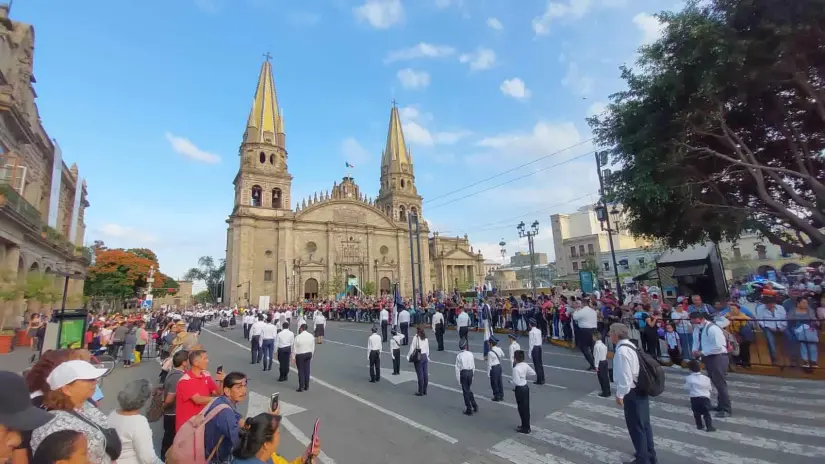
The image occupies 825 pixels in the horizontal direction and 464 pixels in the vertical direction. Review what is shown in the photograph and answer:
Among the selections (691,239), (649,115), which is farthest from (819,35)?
(691,239)

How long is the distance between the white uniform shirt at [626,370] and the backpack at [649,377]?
2.1 inches

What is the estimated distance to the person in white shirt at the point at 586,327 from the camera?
366 inches

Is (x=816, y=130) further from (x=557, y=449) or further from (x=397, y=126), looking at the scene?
(x=397, y=126)

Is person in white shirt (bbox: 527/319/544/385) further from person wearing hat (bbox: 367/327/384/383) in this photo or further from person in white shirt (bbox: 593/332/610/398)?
person wearing hat (bbox: 367/327/384/383)

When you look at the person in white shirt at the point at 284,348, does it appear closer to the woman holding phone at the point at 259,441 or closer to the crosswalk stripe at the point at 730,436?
the crosswalk stripe at the point at 730,436

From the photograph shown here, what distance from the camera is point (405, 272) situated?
5794 centimetres

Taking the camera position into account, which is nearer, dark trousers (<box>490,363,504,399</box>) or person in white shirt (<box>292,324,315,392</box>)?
dark trousers (<box>490,363,504,399</box>)

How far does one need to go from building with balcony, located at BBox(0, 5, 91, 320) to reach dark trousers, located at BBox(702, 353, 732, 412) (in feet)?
56.1

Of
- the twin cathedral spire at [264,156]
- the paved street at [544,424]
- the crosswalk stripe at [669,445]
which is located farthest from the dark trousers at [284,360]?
the twin cathedral spire at [264,156]

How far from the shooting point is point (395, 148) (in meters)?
63.4

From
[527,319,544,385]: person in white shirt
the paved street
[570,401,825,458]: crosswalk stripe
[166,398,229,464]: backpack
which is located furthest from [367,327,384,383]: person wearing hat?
[166,398,229,464]: backpack

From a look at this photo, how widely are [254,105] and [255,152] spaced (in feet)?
22.7

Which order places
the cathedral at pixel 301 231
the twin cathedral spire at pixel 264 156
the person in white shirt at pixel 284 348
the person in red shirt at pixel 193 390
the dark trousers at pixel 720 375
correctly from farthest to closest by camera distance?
the twin cathedral spire at pixel 264 156, the cathedral at pixel 301 231, the person in white shirt at pixel 284 348, the dark trousers at pixel 720 375, the person in red shirt at pixel 193 390

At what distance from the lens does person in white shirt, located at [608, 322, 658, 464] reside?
4.39 meters
